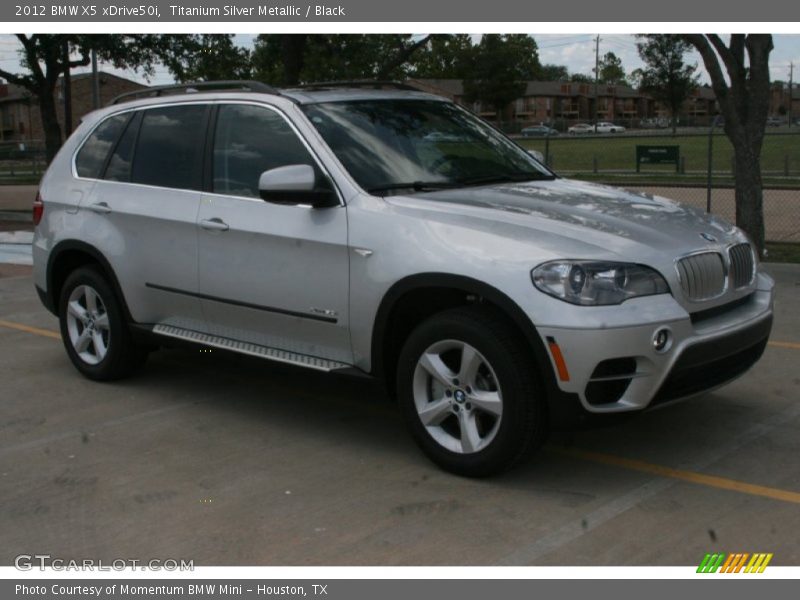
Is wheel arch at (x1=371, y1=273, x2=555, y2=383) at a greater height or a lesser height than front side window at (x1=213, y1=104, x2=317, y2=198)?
lesser

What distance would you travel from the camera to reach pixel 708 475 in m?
4.90

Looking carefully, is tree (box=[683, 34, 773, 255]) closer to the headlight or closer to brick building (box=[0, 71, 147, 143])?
the headlight

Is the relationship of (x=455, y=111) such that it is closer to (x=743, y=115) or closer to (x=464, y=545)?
(x=464, y=545)

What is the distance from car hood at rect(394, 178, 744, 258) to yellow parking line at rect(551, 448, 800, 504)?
1.05 metres

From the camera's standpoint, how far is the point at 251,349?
5.77 meters

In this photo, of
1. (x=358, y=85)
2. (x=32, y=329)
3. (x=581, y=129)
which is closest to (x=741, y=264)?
(x=358, y=85)

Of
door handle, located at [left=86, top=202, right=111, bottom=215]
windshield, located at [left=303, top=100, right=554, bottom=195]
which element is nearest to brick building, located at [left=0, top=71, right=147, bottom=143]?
door handle, located at [left=86, top=202, right=111, bottom=215]

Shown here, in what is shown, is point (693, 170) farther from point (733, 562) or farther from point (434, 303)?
point (733, 562)

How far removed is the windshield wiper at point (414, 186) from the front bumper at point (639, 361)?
4.31ft

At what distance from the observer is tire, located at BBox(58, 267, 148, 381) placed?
666cm

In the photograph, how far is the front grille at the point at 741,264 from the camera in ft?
16.8

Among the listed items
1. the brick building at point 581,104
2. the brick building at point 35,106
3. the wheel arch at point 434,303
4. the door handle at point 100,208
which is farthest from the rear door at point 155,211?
the brick building at point 581,104

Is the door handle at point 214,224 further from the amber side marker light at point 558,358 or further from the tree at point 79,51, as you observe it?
the tree at point 79,51

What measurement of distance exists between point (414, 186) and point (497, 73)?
8556 cm
